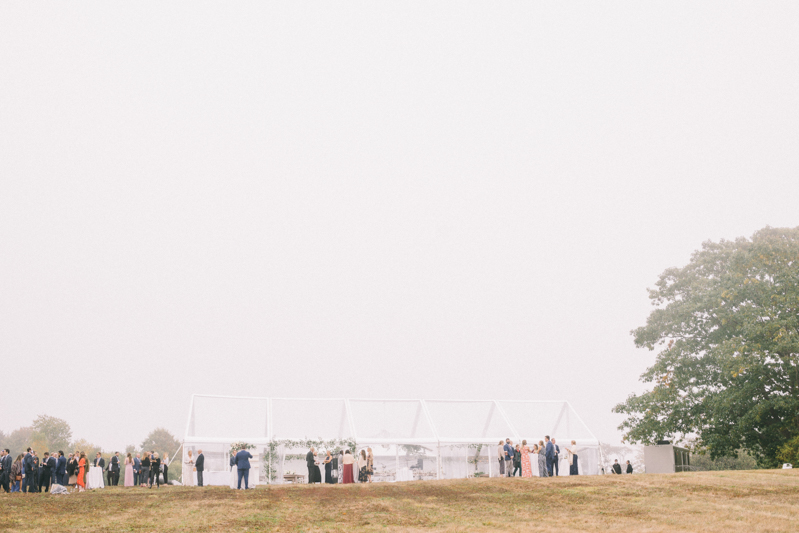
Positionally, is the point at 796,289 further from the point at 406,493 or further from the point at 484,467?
the point at 406,493

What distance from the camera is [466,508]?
39.8 feet

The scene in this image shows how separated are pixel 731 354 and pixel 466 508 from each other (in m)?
15.7

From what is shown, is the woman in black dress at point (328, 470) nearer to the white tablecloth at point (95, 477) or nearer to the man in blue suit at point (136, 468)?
the man in blue suit at point (136, 468)

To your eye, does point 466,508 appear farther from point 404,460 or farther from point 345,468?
point 404,460

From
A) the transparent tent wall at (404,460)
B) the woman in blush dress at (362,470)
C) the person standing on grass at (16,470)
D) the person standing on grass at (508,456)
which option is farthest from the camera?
the transparent tent wall at (404,460)

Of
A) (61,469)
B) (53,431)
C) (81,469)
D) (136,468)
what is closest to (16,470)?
(61,469)

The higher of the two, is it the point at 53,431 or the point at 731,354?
the point at 731,354

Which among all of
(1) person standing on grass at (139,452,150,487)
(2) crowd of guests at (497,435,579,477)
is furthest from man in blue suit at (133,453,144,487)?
(2) crowd of guests at (497,435,579,477)

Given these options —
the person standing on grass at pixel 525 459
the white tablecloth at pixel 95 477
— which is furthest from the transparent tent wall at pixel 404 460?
the white tablecloth at pixel 95 477

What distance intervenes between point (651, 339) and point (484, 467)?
8985 millimetres

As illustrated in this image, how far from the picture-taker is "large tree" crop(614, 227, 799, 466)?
916 inches

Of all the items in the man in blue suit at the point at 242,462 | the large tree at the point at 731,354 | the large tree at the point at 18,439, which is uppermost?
the large tree at the point at 731,354

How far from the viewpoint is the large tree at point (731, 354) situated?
76.3 ft

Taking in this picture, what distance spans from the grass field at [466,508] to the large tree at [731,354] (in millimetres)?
7834
